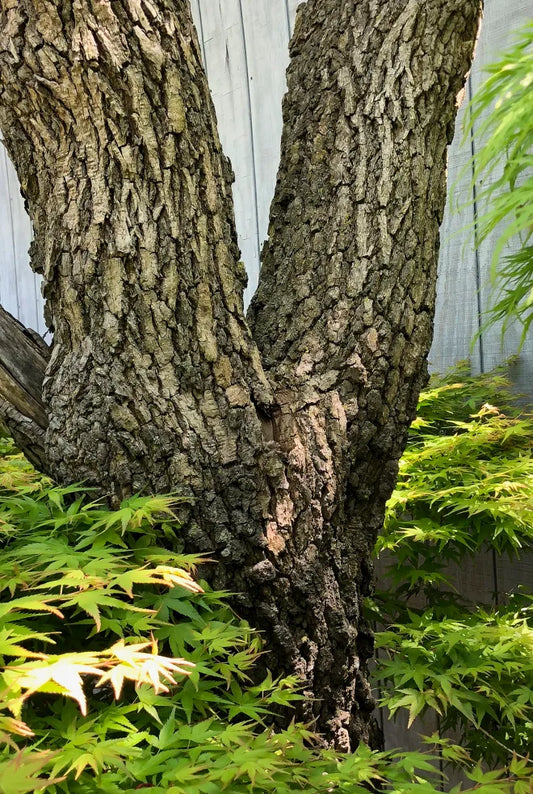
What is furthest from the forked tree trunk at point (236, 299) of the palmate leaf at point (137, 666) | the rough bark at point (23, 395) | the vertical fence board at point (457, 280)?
the vertical fence board at point (457, 280)

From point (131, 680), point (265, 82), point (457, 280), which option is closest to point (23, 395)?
point (131, 680)

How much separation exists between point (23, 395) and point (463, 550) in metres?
1.11

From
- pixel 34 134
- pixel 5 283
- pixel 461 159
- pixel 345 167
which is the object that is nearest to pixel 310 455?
pixel 345 167

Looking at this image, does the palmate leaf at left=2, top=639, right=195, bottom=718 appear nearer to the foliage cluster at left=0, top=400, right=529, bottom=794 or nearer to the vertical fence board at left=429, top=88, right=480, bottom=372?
the foliage cluster at left=0, top=400, right=529, bottom=794

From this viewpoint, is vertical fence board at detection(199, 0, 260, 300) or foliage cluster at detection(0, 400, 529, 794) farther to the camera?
vertical fence board at detection(199, 0, 260, 300)

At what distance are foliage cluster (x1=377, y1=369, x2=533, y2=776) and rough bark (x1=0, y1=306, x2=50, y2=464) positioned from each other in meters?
0.79

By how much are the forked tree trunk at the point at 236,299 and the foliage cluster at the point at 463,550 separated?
15 cm

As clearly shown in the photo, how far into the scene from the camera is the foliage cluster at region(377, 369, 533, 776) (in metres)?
1.31

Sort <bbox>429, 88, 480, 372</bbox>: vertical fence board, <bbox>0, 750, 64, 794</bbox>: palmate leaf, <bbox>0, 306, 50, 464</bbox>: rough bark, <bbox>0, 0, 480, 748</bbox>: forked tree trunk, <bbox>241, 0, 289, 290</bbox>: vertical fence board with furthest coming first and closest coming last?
<bbox>241, 0, 289, 290</bbox>: vertical fence board, <bbox>429, 88, 480, 372</bbox>: vertical fence board, <bbox>0, 306, 50, 464</bbox>: rough bark, <bbox>0, 0, 480, 748</bbox>: forked tree trunk, <bbox>0, 750, 64, 794</bbox>: palmate leaf

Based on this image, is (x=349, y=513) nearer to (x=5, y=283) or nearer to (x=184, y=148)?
(x=184, y=148)

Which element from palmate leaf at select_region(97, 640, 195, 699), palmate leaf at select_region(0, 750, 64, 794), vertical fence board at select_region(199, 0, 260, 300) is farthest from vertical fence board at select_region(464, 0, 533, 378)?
palmate leaf at select_region(0, 750, 64, 794)

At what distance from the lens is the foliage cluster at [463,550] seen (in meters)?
1.31

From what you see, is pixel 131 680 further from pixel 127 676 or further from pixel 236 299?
pixel 236 299

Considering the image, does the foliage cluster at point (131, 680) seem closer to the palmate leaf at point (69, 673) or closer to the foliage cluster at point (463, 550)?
the palmate leaf at point (69, 673)
